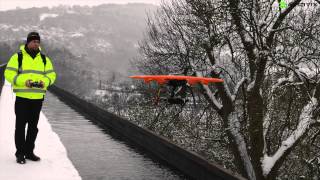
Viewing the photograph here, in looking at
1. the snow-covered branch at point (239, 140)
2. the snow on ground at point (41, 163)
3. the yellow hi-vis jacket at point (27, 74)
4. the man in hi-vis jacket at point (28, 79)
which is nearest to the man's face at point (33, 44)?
the man in hi-vis jacket at point (28, 79)

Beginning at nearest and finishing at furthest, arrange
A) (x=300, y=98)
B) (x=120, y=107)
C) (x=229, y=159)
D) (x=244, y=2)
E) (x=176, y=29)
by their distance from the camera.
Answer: (x=244, y=2) < (x=300, y=98) < (x=176, y=29) < (x=229, y=159) < (x=120, y=107)

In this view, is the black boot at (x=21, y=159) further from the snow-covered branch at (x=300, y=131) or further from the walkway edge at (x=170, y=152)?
the snow-covered branch at (x=300, y=131)

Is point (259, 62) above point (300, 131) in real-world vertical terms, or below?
above

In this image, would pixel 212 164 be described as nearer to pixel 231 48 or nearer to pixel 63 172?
pixel 63 172

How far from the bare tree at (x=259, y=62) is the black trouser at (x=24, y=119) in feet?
27.0

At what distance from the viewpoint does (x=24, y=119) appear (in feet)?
20.6

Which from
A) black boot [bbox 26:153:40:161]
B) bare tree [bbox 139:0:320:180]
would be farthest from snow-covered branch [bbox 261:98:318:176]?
black boot [bbox 26:153:40:161]

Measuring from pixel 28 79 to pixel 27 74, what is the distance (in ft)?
0.31

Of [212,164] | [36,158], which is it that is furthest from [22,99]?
[212,164]

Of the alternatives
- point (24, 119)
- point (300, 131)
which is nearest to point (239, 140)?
point (300, 131)

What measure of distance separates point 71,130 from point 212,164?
6464 millimetres

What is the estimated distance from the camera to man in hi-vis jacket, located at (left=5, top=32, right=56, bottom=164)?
6.07m

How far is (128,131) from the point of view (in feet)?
34.0

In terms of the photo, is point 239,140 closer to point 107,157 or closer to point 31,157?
point 107,157
